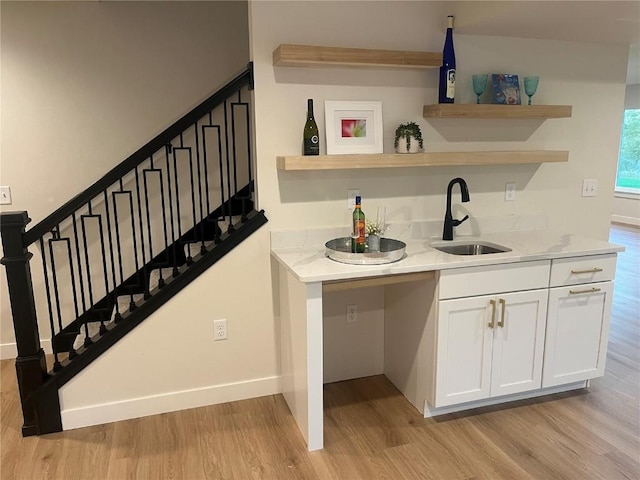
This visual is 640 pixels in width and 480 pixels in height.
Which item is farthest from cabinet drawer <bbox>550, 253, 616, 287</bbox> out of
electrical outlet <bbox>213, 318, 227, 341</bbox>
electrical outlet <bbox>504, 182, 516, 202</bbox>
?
electrical outlet <bbox>213, 318, 227, 341</bbox>

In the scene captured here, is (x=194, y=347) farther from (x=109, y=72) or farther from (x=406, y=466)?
(x=109, y=72)

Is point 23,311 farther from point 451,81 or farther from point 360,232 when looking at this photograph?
point 451,81

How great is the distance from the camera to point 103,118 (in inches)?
130

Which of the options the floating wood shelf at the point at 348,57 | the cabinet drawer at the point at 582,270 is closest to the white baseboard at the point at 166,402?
the cabinet drawer at the point at 582,270

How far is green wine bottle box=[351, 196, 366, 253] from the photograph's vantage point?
2.49 m

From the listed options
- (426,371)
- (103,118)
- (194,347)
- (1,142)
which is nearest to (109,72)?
(103,118)

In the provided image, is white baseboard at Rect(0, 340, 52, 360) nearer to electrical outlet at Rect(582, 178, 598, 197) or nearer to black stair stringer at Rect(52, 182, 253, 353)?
black stair stringer at Rect(52, 182, 253, 353)

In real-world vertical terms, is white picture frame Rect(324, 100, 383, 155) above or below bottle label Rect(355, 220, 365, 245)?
above

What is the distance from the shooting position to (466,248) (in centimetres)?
291

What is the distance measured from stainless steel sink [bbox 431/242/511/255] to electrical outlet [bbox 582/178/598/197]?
0.96 m

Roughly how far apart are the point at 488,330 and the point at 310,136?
136 cm

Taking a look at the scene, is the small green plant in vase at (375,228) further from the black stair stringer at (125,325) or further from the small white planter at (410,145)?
the black stair stringer at (125,325)

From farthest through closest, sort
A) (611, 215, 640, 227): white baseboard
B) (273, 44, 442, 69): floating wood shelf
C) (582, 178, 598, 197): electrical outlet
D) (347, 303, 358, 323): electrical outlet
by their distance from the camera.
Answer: (611, 215, 640, 227): white baseboard < (582, 178, 598, 197): electrical outlet < (347, 303, 358, 323): electrical outlet < (273, 44, 442, 69): floating wood shelf

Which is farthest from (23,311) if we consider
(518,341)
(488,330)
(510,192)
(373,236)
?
(510,192)
